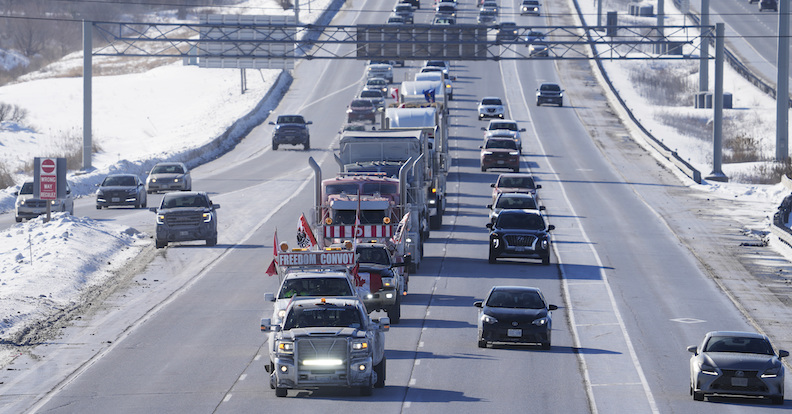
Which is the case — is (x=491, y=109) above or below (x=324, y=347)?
above

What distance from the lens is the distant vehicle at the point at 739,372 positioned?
20.1m

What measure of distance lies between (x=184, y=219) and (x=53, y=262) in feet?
18.6

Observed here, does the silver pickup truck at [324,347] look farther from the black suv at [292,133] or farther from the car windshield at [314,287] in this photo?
the black suv at [292,133]

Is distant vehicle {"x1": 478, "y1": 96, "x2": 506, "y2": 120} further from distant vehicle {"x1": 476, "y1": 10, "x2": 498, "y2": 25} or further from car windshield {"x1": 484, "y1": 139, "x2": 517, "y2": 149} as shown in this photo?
distant vehicle {"x1": 476, "y1": 10, "x2": 498, "y2": 25}

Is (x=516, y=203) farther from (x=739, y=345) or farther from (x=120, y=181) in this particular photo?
(x=739, y=345)

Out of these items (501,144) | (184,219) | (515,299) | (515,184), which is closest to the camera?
(515,299)

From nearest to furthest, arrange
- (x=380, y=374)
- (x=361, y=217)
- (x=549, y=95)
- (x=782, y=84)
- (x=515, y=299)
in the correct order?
(x=380, y=374) < (x=515, y=299) < (x=361, y=217) < (x=782, y=84) < (x=549, y=95)

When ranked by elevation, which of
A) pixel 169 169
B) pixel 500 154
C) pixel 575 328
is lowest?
pixel 575 328

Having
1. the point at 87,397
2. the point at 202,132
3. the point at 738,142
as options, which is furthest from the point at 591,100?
the point at 87,397

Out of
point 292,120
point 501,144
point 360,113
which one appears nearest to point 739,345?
point 501,144

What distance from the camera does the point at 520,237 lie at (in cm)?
3722

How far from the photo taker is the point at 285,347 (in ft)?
62.4

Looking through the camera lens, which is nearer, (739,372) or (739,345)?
(739,372)

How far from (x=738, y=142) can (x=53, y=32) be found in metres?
91.3
